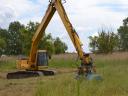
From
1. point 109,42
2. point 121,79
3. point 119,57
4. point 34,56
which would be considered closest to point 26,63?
point 34,56

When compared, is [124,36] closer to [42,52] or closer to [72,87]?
[42,52]

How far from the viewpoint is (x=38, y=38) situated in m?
33.3

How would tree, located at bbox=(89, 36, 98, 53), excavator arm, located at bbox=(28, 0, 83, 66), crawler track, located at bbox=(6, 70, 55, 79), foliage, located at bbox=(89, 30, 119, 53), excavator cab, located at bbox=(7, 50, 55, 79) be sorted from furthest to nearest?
1. tree, located at bbox=(89, 36, 98, 53)
2. foliage, located at bbox=(89, 30, 119, 53)
3. excavator cab, located at bbox=(7, 50, 55, 79)
4. crawler track, located at bbox=(6, 70, 55, 79)
5. excavator arm, located at bbox=(28, 0, 83, 66)

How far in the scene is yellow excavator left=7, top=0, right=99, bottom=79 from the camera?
2914 centimetres

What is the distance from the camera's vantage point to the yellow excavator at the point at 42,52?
95.6ft

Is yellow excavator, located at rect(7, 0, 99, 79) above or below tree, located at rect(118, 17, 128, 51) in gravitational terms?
below

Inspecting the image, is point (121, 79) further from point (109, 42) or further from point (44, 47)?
point (44, 47)

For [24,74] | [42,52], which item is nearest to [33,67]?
[24,74]

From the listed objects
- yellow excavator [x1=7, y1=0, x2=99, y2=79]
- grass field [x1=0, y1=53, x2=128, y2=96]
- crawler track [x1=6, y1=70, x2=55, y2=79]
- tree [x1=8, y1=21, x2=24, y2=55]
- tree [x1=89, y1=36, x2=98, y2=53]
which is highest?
tree [x1=8, y1=21, x2=24, y2=55]

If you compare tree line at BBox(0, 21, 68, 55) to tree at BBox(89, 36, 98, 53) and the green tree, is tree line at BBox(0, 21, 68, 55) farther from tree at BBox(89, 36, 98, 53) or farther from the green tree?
tree at BBox(89, 36, 98, 53)

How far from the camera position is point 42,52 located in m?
34.9

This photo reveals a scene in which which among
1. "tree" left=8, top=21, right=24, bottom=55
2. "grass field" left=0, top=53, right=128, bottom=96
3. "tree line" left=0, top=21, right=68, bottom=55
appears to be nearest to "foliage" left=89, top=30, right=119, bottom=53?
"tree line" left=0, top=21, right=68, bottom=55

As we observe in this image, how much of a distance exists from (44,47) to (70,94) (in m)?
55.6

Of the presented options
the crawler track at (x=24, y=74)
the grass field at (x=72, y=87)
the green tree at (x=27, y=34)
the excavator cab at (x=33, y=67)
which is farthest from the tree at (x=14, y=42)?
the grass field at (x=72, y=87)
